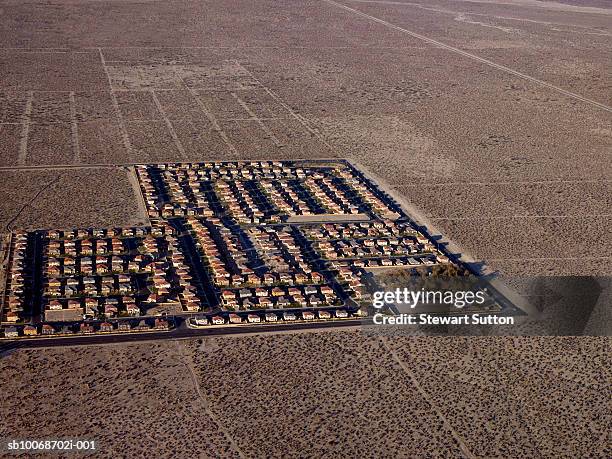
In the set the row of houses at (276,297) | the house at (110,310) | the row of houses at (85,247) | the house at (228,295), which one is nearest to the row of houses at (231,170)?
the row of houses at (85,247)

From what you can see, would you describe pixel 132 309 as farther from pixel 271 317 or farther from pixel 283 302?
pixel 283 302

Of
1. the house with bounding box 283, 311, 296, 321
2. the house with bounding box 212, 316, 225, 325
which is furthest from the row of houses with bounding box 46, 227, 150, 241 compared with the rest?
the house with bounding box 283, 311, 296, 321

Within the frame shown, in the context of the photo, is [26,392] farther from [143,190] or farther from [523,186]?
[523,186]

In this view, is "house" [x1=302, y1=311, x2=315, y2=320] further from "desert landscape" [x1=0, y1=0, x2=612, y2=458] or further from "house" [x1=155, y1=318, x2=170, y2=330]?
"house" [x1=155, y1=318, x2=170, y2=330]

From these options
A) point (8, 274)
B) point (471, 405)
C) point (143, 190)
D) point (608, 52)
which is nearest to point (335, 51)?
point (608, 52)

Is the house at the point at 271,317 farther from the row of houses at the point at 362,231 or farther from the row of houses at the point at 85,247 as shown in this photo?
the row of houses at the point at 85,247
